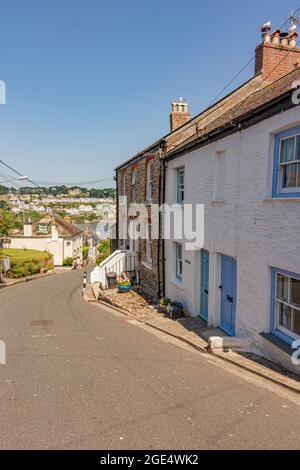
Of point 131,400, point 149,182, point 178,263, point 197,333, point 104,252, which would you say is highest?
point 149,182

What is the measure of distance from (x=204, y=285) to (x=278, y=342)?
14.4ft

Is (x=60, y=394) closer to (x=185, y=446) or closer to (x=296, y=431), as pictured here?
(x=185, y=446)

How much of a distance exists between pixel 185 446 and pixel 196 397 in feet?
5.05

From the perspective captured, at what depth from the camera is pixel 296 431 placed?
480 centimetres

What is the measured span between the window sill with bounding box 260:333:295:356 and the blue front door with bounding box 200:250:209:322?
3571 mm

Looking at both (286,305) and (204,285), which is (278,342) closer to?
(286,305)

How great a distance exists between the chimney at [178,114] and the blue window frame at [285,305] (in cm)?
1264

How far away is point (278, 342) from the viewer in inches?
287

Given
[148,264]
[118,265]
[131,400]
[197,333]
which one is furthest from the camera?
[118,265]

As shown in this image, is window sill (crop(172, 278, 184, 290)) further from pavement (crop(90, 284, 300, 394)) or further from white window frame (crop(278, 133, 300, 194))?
white window frame (crop(278, 133, 300, 194))

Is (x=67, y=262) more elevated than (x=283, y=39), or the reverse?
(x=283, y=39)

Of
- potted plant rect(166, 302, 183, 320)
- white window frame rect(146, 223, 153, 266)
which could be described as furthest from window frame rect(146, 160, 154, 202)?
potted plant rect(166, 302, 183, 320)

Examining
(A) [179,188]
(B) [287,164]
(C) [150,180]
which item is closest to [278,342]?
(B) [287,164]

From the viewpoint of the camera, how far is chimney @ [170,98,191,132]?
1833 cm
